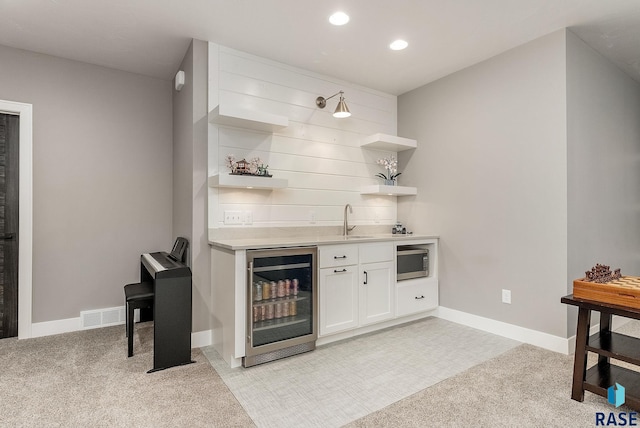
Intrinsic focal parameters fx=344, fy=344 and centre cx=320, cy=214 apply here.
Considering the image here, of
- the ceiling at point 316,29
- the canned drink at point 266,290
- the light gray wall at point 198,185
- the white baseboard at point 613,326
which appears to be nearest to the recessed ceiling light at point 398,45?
the ceiling at point 316,29

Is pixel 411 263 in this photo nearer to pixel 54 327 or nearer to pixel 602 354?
pixel 602 354

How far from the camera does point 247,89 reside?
10.5ft

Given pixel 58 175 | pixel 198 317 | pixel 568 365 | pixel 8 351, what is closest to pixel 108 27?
pixel 58 175

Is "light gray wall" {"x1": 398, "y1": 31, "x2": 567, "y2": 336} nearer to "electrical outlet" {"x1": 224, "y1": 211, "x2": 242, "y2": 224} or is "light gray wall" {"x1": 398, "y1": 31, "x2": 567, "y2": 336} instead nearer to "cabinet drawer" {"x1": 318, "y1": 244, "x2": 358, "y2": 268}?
"cabinet drawer" {"x1": 318, "y1": 244, "x2": 358, "y2": 268}

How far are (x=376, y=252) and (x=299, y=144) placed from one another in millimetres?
1333

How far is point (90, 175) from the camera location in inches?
135

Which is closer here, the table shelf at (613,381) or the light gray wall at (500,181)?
the table shelf at (613,381)

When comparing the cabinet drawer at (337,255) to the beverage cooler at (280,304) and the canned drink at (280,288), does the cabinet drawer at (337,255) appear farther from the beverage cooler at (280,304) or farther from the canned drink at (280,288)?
the canned drink at (280,288)

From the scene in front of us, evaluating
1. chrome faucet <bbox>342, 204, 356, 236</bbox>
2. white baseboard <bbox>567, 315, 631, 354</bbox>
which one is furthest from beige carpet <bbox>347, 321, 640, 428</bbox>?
chrome faucet <bbox>342, 204, 356, 236</bbox>

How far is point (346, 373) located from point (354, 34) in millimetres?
2663

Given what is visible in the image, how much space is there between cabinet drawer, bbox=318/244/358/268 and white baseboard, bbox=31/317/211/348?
3.95 feet

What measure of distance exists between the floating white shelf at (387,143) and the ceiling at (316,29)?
70cm

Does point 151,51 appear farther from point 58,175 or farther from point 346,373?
point 346,373

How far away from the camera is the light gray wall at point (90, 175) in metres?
3.21
